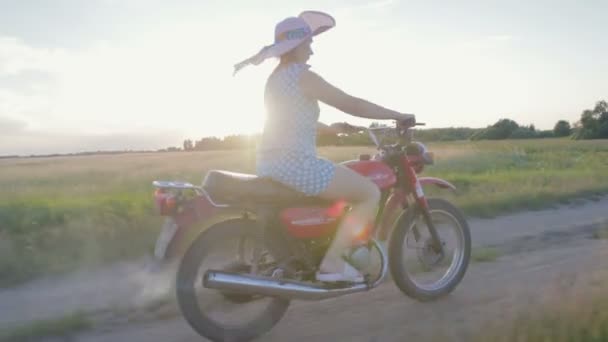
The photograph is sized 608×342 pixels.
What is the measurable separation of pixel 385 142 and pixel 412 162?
0.92ft

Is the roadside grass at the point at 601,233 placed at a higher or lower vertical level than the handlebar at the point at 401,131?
lower

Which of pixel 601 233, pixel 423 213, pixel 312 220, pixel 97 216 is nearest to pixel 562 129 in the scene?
pixel 601 233

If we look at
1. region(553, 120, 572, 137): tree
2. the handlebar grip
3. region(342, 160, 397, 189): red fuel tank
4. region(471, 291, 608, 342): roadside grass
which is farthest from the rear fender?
region(553, 120, 572, 137): tree

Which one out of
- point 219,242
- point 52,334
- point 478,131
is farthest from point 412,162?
point 478,131

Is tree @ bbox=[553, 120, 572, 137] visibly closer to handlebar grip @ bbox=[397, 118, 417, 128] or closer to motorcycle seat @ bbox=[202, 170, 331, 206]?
handlebar grip @ bbox=[397, 118, 417, 128]

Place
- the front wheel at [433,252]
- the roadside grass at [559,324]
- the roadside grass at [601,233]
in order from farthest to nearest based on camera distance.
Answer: the roadside grass at [601,233] < the front wheel at [433,252] < the roadside grass at [559,324]

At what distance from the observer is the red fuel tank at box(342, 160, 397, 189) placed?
16.7 ft

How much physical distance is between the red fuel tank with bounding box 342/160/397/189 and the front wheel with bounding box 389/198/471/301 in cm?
33

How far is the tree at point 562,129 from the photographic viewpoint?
6378 centimetres

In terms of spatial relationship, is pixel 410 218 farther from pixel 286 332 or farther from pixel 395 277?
pixel 286 332

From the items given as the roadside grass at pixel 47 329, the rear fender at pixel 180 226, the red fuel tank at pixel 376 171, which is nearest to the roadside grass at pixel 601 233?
the red fuel tank at pixel 376 171

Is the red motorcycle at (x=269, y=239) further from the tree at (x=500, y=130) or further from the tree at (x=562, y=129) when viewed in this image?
the tree at (x=562, y=129)

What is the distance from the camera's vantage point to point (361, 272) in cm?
500

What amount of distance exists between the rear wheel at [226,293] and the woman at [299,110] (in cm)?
46
